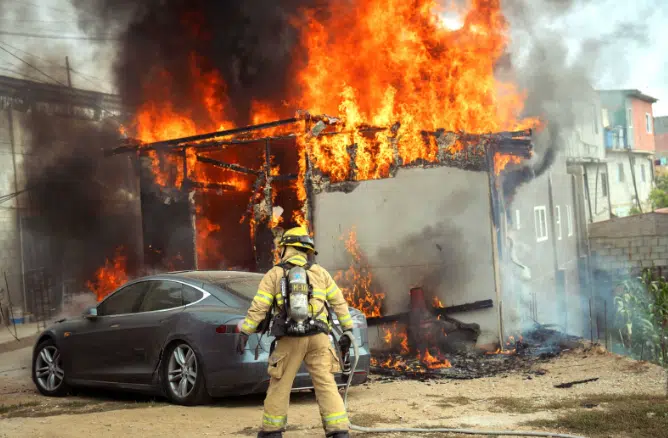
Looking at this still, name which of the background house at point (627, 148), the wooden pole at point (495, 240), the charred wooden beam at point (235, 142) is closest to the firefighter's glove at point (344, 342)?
the wooden pole at point (495, 240)

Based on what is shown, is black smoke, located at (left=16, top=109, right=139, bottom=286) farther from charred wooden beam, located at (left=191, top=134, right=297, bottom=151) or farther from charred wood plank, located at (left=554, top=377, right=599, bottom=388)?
charred wood plank, located at (left=554, top=377, right=599, bottom=388)

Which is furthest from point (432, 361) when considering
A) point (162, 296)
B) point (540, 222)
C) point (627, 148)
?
point (627, 148)

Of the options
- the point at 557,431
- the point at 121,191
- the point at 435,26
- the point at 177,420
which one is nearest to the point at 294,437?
the point at 177,420

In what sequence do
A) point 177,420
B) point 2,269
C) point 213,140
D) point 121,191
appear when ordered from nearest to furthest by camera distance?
point 177,420 < point 213,140 < point 2,269 < point 121,191

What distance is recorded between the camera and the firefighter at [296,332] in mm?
5242

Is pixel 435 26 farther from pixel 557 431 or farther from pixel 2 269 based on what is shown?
pixel 2 269

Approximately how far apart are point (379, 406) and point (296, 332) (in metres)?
1.91

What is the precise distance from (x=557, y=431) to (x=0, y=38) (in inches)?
731

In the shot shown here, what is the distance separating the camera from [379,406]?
22.6 ft

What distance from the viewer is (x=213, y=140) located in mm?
12836

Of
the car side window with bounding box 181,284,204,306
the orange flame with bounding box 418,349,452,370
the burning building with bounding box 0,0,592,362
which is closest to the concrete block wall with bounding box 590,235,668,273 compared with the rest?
the burning building with bounding box 0,0,592,362

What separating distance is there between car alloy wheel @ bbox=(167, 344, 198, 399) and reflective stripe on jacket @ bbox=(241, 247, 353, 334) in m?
1.76

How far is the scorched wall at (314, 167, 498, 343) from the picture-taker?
11.0 metres

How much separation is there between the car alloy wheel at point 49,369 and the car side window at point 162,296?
54.4 inches
